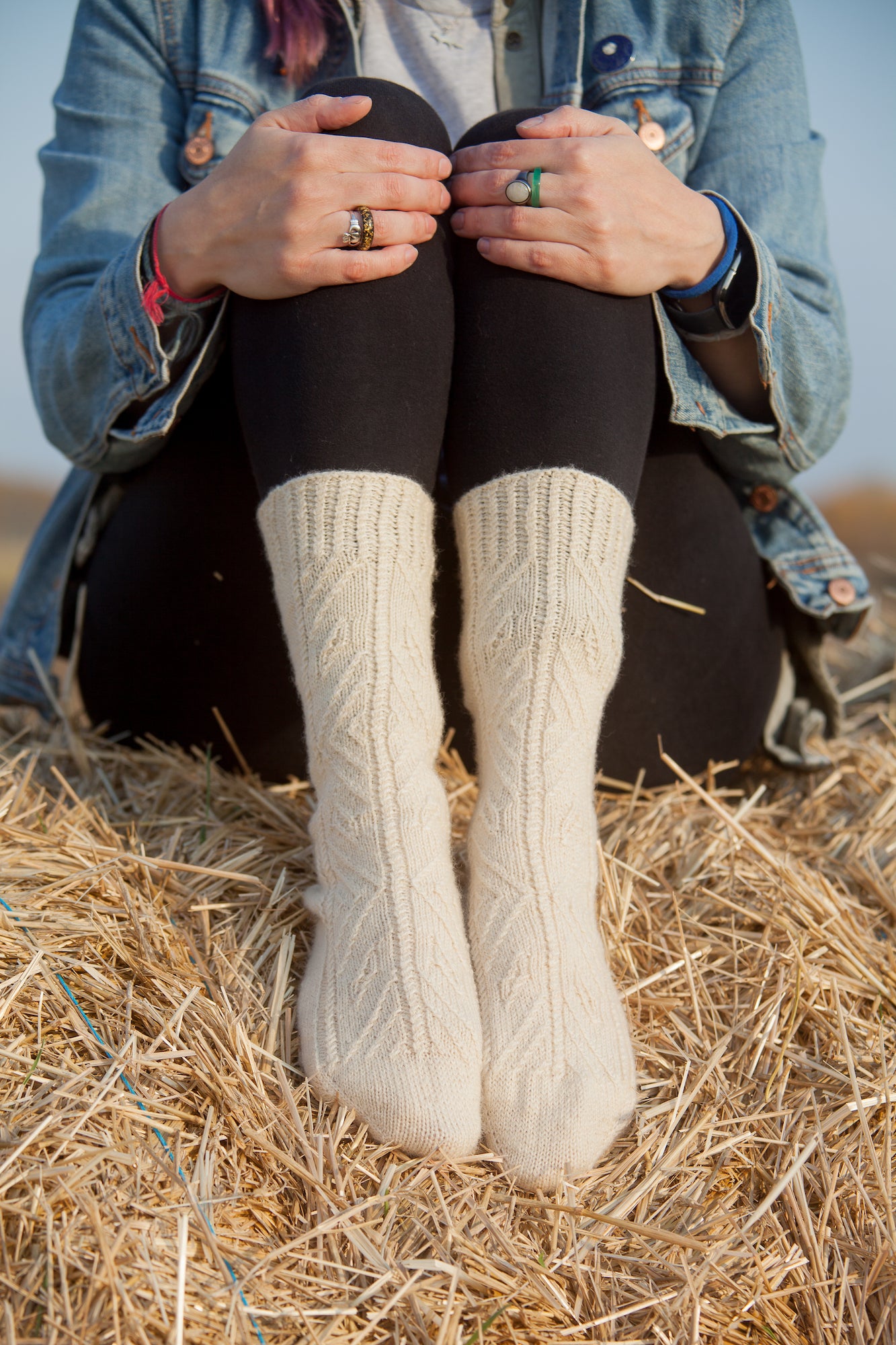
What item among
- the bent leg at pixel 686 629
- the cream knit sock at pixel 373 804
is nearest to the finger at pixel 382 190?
the cream knit sock at pixel 373 804

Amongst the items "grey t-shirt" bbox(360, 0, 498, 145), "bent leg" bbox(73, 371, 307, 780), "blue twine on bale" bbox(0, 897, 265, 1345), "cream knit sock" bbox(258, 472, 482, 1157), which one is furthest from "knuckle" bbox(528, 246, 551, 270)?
"blue twine on bale" bbox(0, 897, 265, 1345)

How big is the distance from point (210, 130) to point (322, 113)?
37 cm

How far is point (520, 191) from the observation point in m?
0.76

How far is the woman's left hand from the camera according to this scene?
0.75 m

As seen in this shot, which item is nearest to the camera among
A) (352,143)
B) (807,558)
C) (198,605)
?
(352,143)

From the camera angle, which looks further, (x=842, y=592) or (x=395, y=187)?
(x=842, y=592)

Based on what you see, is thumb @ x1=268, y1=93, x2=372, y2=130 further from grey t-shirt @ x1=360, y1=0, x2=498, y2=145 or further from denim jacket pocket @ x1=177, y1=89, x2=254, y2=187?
grey t-shirt @ x1=360, y1=0, x2=498, y2=145

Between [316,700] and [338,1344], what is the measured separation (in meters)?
0.43

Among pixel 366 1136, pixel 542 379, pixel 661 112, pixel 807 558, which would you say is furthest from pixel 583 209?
pixel 366 1136

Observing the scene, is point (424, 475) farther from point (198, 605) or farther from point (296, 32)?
point (296, 32)

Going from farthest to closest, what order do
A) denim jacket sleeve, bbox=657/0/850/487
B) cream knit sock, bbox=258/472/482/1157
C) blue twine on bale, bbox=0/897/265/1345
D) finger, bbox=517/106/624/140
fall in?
denim jacket sleeve, bbox=657/0/850/487, finger, bbox=517/106/624/140, cream knit sock, bbox=258/472/482/1157, blue twine on bale, bbox=0/897/265/1345

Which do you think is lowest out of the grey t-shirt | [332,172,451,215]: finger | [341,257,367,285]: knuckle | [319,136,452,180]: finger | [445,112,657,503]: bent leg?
[445,112,657,503]: bent leg

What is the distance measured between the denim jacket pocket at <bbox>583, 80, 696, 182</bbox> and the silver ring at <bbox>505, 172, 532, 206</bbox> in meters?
0.35

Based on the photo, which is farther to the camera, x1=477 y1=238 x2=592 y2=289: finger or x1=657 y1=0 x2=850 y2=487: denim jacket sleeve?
x1=657 y1=0 x2=850 y2=487: denim jacket sleeve
